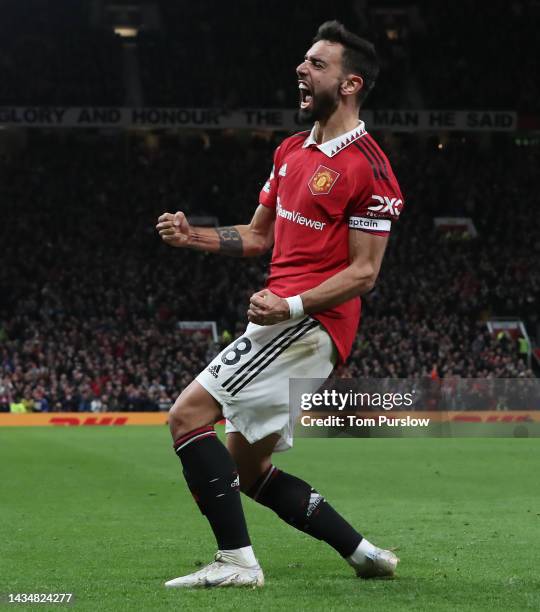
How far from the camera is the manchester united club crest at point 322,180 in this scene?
6402mm

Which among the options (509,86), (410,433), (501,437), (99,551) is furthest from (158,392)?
(99,551)

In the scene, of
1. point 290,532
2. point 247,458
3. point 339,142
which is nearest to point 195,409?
point 247,458

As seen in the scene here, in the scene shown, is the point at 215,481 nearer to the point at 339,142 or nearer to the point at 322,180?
the point at 322,180

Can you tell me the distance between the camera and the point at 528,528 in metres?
10.4

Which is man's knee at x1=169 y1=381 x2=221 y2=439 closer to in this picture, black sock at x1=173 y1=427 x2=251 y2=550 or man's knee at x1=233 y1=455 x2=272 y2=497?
black sock at x1=173 y1=427 x2=251 y2=550

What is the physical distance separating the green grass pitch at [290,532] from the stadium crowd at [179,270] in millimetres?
13741

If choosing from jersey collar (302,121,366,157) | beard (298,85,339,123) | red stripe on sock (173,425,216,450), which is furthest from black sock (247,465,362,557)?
beard (298,85,339,123)

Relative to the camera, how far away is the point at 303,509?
685 cm

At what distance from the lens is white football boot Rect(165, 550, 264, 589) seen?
6.40 metres

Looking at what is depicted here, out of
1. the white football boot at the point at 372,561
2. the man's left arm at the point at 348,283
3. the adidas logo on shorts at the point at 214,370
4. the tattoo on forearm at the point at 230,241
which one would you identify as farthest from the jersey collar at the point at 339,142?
the white football boot at the point at 372,561

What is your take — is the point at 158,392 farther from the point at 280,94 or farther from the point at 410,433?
the point at 280,94

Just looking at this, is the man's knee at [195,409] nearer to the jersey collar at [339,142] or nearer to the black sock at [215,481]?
the black sock at [215,481]

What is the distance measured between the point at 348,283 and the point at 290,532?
4245 mm

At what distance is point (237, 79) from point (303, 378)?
43.7 metres
